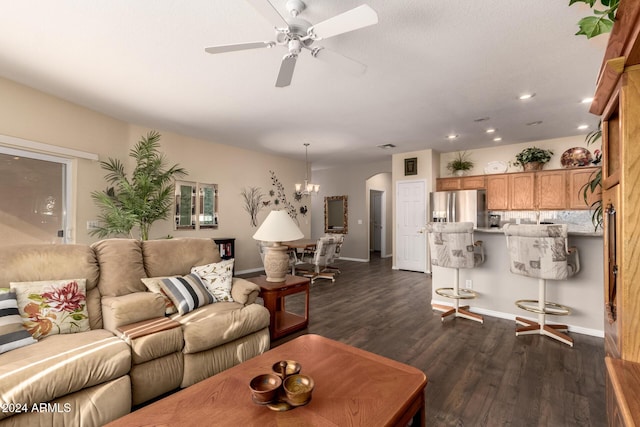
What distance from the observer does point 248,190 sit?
21.1ft

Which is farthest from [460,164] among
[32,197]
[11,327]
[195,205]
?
[32,197]

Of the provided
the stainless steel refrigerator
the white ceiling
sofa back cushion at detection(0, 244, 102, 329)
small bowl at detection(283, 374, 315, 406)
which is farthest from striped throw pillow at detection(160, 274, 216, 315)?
the stainless steel refrigerator

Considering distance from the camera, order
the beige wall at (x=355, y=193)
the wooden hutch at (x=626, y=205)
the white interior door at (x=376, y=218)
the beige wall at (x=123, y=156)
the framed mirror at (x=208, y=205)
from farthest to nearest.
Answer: the white interior door at (x=376, y=218), the beige wall at (x=355, y=193), the framed mirror at (x=208, y=205), the beige wall at (x=123, y=156), the wooden hutch at (x=626, y=205)

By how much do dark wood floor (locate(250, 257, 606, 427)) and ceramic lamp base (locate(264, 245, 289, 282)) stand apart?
0.60m

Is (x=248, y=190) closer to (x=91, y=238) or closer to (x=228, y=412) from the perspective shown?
(x=91, y=238)

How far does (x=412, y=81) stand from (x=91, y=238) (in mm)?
4586

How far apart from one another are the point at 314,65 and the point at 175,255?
86.5 inches

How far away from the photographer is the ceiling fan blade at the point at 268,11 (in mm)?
1669

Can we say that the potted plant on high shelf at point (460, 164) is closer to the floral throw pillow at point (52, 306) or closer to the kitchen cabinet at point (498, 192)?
the kitchen cabinet at point (498, 192)

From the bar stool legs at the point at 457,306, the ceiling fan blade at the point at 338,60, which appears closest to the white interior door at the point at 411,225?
the bar stool legs at the point at 457,306

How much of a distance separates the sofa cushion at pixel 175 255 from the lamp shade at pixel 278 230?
1.65ft

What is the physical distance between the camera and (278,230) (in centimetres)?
293

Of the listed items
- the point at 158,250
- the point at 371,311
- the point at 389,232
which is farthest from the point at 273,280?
the point at 389,232

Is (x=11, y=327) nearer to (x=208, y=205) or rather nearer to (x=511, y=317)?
(x=208, y=205)
